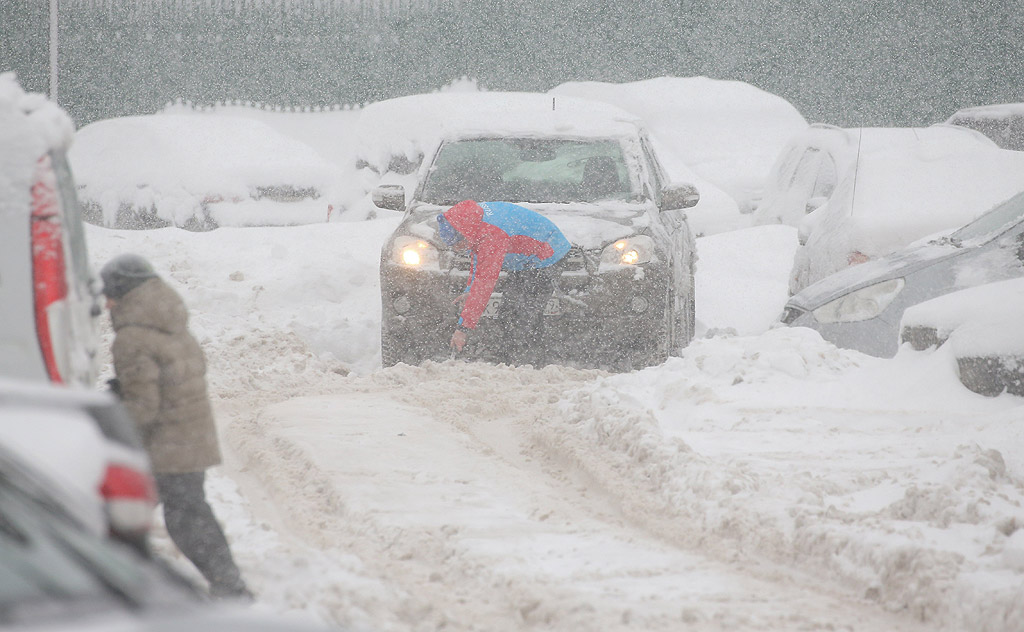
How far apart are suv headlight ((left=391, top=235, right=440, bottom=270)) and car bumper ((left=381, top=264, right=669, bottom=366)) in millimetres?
55

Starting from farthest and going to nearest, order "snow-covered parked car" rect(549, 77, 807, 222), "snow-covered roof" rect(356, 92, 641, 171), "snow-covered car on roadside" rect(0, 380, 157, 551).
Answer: "snow-covered parked car" rect(549, 77, 807, 222)
"snow-covered roof" rect(356, 92, 641, 171)
"snow-covered car on roadside" rect(0, 380, 157, 551)

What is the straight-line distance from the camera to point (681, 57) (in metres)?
23.2

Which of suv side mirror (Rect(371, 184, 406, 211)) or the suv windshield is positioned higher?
the suv windshield

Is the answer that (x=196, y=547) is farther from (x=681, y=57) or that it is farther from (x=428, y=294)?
(x=681, y=57)

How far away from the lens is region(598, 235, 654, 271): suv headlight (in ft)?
23.7

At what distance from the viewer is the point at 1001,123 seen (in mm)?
16969

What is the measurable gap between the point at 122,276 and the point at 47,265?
1.13 ft

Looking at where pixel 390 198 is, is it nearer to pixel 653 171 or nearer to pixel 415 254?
pixel 415 254

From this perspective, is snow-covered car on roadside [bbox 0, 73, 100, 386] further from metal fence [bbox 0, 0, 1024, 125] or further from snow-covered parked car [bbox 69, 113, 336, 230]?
metal fence [bbox 0, 0, 1024, 125]

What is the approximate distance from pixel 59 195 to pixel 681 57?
20947 mm

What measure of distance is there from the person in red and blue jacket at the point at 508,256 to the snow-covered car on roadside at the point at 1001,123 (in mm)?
11688

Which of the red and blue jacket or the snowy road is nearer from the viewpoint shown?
the snowy road

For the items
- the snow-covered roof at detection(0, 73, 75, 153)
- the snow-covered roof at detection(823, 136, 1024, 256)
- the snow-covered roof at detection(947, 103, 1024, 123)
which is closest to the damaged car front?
the snow-covered roof at detection(823, 136, 1024, 256)

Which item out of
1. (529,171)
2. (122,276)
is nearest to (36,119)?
(122,276)
